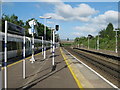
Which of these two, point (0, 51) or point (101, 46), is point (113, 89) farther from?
point (101, 46)

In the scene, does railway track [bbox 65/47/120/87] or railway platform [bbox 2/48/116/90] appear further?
railway track [bbox 65/47/120/87]

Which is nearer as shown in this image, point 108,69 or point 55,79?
point 55,79

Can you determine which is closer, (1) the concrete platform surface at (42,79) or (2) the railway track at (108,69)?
(1) the concrete platform surface at (42,79)

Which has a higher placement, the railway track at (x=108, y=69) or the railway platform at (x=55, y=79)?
the railway platform at (x=55, y=79)

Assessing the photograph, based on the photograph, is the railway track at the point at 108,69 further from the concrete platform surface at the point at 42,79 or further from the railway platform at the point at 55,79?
the concrete platform surface at the point at 42,79

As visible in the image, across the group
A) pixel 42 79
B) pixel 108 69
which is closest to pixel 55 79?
pixel 42 79

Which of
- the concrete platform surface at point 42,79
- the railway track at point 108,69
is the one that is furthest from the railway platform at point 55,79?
the railway track at point 108,69

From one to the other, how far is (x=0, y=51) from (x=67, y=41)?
16984 centimetres

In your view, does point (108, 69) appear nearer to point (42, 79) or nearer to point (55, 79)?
point (55, 79)

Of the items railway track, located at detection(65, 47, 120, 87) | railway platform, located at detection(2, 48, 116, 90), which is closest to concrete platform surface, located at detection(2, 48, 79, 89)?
railway platform, located at detection(2, 48, 116, 90)

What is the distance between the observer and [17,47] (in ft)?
79.8

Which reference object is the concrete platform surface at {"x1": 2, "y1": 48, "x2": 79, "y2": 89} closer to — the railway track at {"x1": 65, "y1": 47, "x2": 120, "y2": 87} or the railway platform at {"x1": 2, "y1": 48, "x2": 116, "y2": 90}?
the railway platform at {"x1": 2, "y1": 48, "x2": 116, "y2": 90}

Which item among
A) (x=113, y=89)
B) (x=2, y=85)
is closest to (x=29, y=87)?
(x=2, y=85)

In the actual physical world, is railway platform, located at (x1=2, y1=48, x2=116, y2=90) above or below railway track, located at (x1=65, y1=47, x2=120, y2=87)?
above
